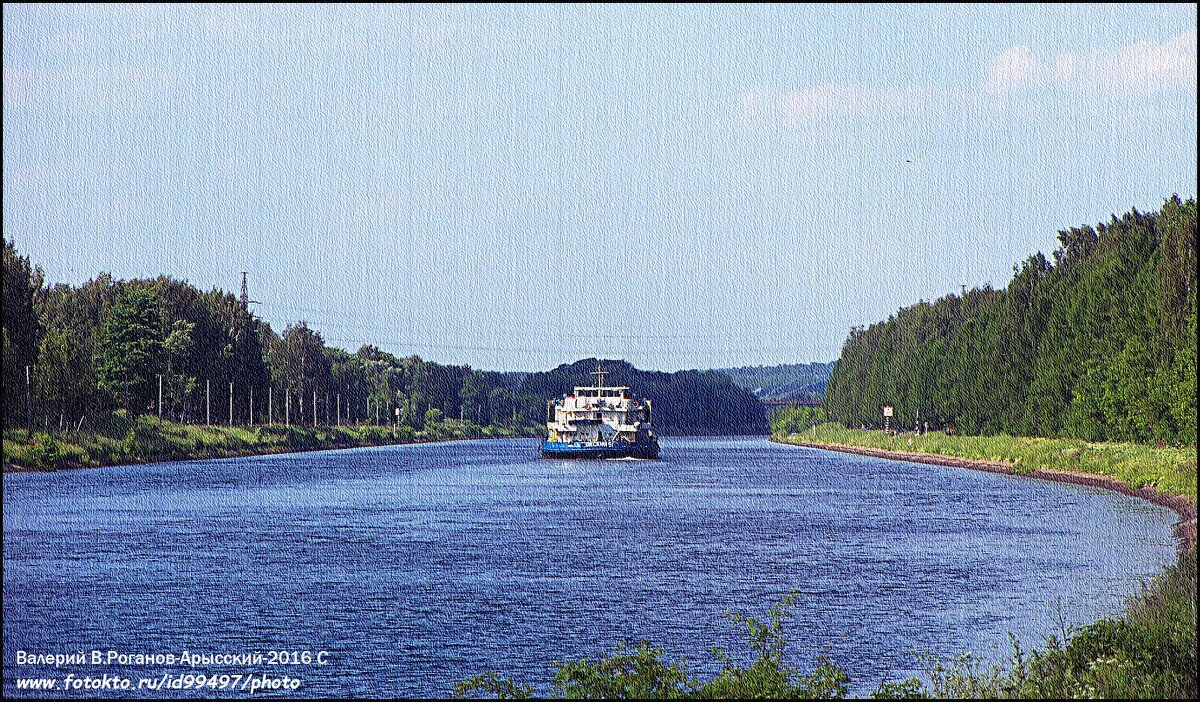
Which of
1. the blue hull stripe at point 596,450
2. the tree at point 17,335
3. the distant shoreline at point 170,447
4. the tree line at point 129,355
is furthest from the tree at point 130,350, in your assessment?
the blue hull stripe at point 596,450

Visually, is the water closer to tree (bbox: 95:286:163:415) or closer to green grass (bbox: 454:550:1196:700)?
green grass (bbox: 454:550:1196:700)

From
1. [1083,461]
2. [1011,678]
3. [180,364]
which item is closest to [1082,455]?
[1083,461]

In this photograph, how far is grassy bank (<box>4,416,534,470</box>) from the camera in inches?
3590

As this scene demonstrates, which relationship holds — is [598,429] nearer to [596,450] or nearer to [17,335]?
[596,450]

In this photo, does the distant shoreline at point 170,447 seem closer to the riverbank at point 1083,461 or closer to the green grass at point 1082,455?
the riverbank at point 1083,461

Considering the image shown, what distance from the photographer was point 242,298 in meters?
150

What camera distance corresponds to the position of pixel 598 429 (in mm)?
142000

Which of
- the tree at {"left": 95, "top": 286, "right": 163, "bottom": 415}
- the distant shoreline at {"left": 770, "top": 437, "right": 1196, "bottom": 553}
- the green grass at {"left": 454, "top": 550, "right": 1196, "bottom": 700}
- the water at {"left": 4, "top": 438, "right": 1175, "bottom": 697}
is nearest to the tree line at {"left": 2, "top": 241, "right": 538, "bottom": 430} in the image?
the tree at {"left": 95, "top": 286, "right": 163, "bottom": 415}

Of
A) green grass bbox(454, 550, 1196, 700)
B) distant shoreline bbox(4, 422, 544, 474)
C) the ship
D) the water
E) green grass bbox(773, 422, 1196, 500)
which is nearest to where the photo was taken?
green grass bbox(454, 550, 1196, 700)

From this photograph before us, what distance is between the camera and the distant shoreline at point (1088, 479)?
46.8 metres

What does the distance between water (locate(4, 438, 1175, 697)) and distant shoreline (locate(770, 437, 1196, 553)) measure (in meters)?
0.93

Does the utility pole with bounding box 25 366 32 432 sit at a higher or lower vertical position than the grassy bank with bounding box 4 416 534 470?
higher

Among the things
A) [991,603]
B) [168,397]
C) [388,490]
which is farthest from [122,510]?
[168,397]

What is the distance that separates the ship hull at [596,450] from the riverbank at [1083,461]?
25.2 m
